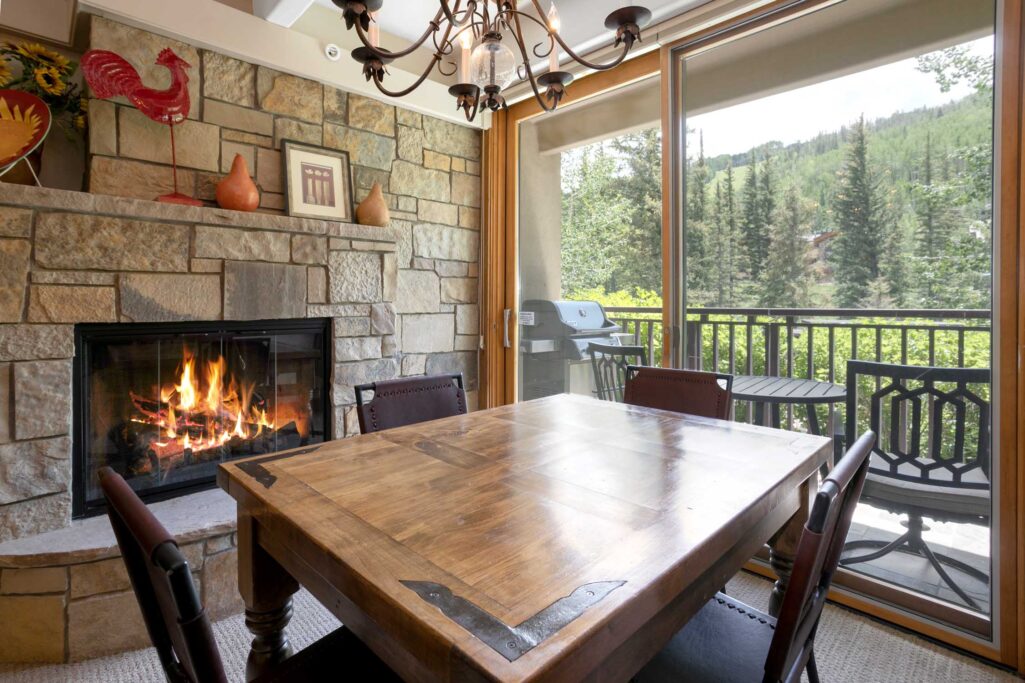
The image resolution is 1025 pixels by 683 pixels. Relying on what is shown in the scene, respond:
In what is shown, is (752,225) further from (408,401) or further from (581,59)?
(408,401)

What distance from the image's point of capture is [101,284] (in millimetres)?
1966

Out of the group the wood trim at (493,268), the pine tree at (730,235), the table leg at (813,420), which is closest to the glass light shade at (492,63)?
the pine tree at (730,235)

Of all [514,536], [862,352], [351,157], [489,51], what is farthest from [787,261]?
[351,157]

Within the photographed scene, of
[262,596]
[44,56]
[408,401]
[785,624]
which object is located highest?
[44,56]

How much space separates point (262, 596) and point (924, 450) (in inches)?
89.8

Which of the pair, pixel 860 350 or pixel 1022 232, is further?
pixel 860 350

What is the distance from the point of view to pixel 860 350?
2082mm

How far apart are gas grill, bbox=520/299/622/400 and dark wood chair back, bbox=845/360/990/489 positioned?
50.0 inches

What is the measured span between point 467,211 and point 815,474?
2643 mm

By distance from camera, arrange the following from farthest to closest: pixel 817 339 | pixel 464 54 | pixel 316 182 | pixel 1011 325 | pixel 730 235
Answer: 1. pixel 316 182
2. pixel 730 235
3. pixel 817 339
4. pixel 1011 325
5. pixel 464 54

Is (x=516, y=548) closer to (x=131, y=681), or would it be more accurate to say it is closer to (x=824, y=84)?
(x=131, y=681)

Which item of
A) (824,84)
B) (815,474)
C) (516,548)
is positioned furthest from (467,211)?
(516,548)

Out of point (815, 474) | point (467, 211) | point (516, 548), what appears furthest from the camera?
point (467, 211)

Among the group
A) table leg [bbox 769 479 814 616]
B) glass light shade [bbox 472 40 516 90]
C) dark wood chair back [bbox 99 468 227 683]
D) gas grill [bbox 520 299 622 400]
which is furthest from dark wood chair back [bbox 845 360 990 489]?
dark wood chair back [bbox 99 468 227 683]
